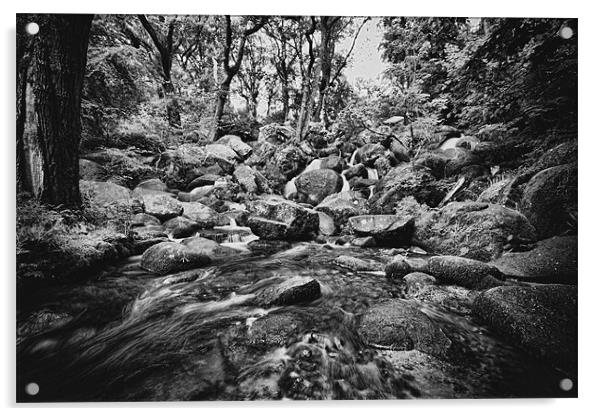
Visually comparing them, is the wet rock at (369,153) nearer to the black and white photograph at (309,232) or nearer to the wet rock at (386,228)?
the black and white photograph at (309,232)

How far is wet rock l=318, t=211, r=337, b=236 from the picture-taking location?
407 centimetres

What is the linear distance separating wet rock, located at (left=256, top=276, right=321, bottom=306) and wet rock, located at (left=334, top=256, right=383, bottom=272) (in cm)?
69

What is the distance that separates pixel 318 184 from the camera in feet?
18.8

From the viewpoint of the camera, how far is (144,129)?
302cm

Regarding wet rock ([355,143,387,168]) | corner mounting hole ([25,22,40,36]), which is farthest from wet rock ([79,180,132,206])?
wet rock ([355,143,387,168])

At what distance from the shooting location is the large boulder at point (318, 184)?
18.4ft

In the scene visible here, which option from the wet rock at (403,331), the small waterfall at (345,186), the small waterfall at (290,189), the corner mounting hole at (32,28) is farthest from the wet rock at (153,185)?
the small waterfall at (345,186)

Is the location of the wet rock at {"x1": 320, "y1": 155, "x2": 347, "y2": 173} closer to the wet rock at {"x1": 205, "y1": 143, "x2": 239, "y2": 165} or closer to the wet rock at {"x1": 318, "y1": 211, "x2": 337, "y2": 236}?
the wet rock at {"x1": 318, "y1": 211, "x2": 337, "y2": 236}

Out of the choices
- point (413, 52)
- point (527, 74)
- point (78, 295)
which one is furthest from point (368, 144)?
point (78, 295)

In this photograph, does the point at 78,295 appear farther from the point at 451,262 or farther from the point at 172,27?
the point at 172,27

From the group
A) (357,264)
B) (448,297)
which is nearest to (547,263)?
(448,297)

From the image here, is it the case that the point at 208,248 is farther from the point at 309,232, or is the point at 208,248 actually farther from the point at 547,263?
the point at 547,263

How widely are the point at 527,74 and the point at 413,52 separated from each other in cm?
99

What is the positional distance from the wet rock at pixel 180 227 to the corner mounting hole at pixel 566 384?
364cm
